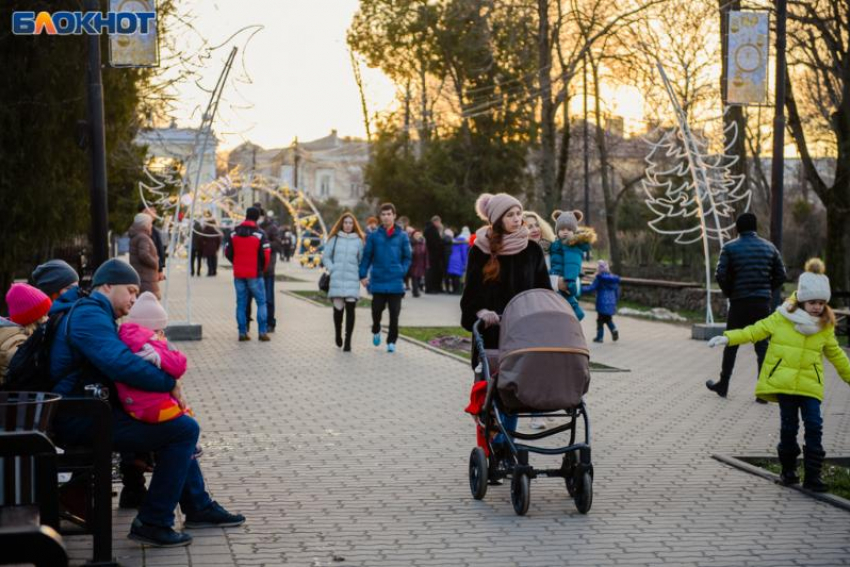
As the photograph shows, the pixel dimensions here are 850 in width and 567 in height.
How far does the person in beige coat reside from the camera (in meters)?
14.8

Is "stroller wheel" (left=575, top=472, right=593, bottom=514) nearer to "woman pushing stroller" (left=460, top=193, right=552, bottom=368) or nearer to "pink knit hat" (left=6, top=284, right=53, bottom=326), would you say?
"woman pushing stroller" (left=460, top=193, right=552, bottom=368)

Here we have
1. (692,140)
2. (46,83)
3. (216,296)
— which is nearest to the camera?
(46,83)

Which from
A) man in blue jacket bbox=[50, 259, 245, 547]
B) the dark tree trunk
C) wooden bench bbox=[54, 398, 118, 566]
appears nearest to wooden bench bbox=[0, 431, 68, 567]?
wooden bench bbox=[54, 398, 118, 566]

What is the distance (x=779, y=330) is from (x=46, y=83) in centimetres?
1154

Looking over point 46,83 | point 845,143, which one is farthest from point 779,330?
point 845,143

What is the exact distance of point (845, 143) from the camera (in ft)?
77.9

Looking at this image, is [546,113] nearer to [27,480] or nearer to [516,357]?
[516,357]

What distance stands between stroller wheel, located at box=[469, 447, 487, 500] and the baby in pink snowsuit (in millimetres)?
1989

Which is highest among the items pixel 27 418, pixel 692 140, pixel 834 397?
pixel 692 140

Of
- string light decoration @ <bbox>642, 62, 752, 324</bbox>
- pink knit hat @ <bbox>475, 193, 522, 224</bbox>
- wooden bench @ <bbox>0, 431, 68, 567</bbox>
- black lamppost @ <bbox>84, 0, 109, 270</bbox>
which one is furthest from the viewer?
string light decoration @ <bbox>642, 62, 752, 324</bbox>

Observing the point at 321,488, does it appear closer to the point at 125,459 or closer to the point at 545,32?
the point at 125,459

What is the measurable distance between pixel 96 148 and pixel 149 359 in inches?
305

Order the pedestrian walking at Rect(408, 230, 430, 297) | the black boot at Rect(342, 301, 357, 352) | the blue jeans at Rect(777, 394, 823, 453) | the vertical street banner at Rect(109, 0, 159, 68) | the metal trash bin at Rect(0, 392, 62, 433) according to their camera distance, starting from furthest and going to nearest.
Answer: the pedestrian walking at Rect(408, 230, 430, 297), the black boot at Rect(342, 301, 357, 352), the vertical street banner at Rect(109, 0, 159, 68), the blue jeans at Rect(777, 394, 823, 453), the metal trash bin at Rect(0, 392, 62, 433)

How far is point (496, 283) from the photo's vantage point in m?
7.56
